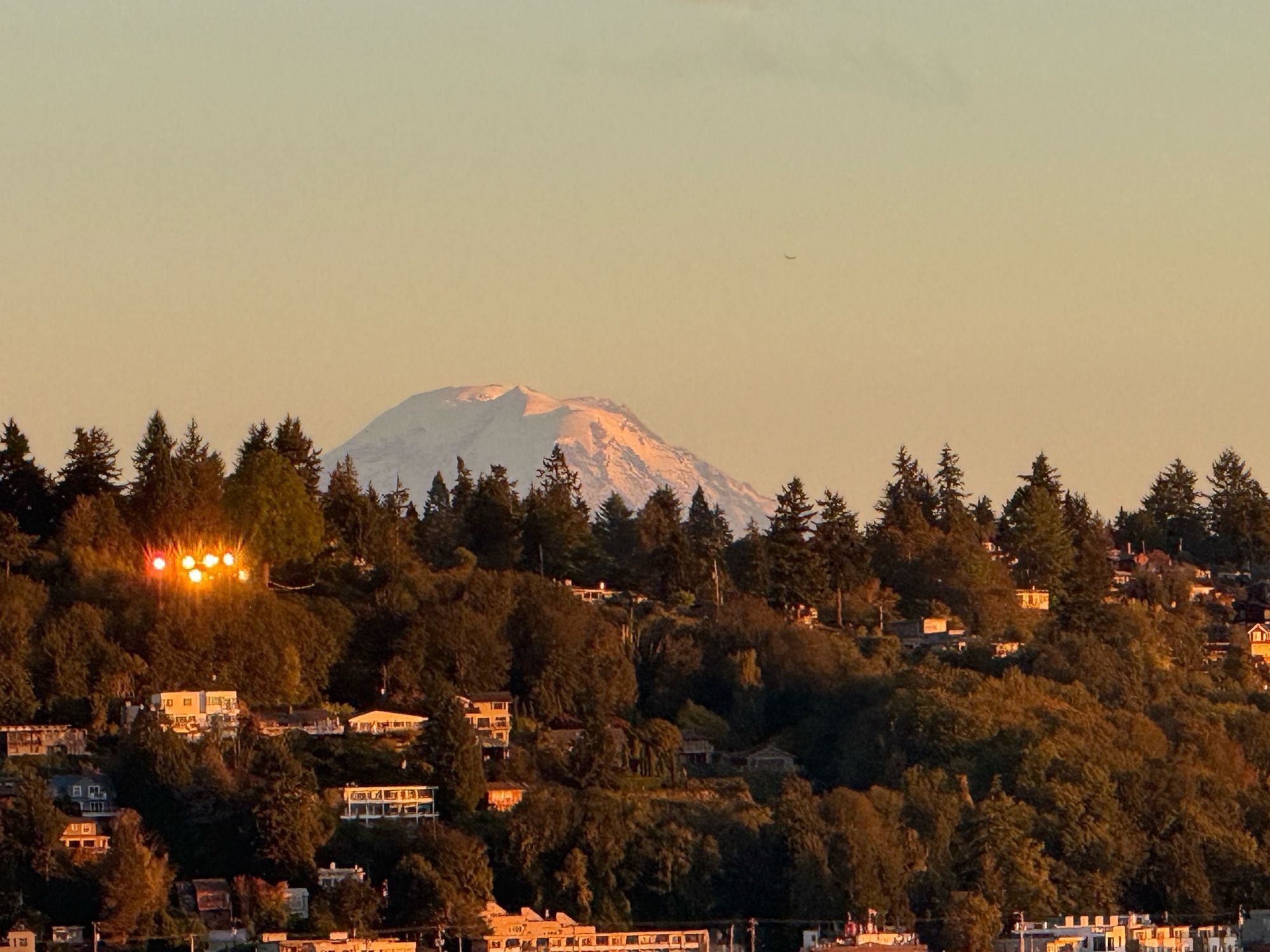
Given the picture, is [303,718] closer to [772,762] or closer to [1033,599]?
[772,762]

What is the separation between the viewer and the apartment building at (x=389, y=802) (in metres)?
74.9

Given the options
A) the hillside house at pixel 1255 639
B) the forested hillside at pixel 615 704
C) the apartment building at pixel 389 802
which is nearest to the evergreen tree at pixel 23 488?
the forested hillside at pixel 615 704

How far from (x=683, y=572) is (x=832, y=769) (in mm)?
12650

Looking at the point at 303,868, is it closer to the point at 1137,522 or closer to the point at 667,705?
the point at 667,705

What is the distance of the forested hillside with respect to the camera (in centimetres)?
7275

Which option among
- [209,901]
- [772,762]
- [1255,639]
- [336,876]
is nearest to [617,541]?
[772,762]

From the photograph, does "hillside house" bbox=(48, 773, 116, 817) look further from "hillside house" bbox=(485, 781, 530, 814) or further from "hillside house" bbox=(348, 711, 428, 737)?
"hillside house" bbox=(485, 781, 530, 814)

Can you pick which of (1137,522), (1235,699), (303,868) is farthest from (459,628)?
(1137,522)

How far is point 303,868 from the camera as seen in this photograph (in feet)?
234

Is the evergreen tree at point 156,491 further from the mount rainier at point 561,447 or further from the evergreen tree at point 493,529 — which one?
the mount rainier at point 561,447

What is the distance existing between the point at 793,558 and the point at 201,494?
17981mm

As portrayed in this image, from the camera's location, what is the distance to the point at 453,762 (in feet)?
249

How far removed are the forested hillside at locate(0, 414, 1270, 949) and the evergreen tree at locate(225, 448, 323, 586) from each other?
84 millimetres

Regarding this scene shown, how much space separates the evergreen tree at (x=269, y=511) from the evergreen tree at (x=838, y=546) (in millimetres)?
15748
